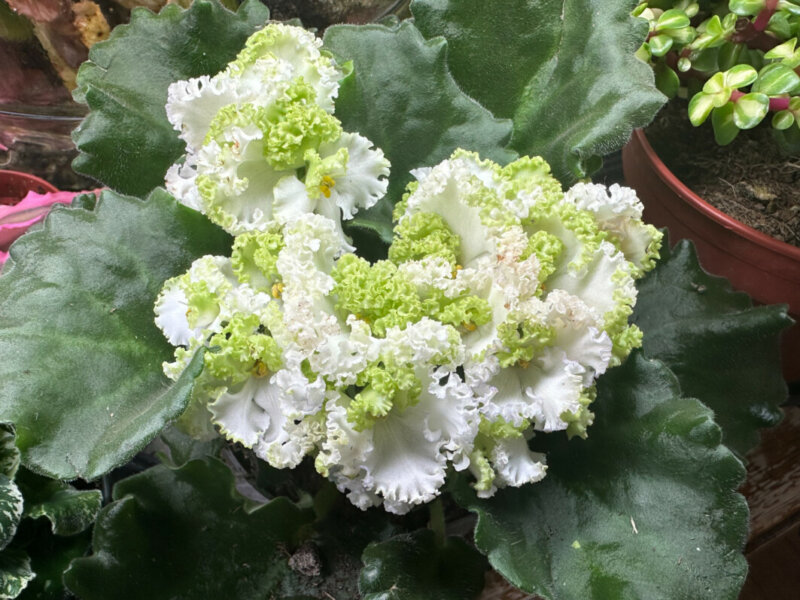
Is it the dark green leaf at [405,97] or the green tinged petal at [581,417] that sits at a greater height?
the dark green leaf at [405,97]

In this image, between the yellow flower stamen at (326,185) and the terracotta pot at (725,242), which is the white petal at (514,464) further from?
the terracotta pot at (725,242)

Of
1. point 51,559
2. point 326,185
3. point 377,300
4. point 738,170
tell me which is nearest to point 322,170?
point 326,185

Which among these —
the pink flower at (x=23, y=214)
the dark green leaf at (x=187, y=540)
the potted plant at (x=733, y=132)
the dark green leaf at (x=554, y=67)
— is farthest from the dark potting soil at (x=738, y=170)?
the pink flower at (x=23, y=214)

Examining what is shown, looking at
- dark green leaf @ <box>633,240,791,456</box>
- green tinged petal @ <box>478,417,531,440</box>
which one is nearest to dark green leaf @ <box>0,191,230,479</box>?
green tinged petal @ <box>478,417,531,440</box>

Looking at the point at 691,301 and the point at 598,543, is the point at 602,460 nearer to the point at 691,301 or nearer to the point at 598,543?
the point at 598,543

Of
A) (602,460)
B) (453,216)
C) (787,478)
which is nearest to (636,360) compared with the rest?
(602,460)

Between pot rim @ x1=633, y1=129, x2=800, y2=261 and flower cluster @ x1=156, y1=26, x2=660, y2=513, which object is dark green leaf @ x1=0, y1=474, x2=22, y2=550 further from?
pot rim @ x1=633, y1=129, x2=800, y2=261
